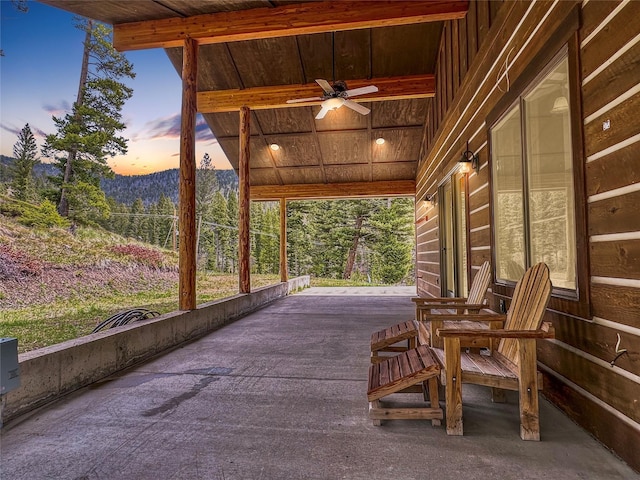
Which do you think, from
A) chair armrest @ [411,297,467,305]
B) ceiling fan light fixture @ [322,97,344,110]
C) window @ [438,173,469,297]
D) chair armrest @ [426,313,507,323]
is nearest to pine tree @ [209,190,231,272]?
window @ [438,173,469,297]

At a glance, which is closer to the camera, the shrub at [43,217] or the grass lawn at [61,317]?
the grass lawn at [61,317]

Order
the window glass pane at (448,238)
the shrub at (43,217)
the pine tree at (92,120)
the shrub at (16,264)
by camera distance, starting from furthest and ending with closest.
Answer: the pine tree at (92,120)
the shrub at (43,217)
the shrub at (16,264)
the window glass pane at (448,238)

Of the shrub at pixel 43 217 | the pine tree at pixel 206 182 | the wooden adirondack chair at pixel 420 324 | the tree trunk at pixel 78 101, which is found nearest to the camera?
the wooden adirondack chair at pixel 420 324

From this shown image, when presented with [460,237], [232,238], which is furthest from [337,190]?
[232,238]

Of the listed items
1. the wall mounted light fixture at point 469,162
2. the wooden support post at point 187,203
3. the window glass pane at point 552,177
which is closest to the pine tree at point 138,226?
the wooden support post at point 187,203

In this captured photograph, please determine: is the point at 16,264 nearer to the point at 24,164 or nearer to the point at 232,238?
the point at 24,164

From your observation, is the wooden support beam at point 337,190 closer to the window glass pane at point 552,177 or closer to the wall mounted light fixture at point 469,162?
the wall mounted light fixture at point 469,162

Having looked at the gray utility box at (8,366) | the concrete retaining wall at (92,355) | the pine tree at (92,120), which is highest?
the pine tree at (92,120)

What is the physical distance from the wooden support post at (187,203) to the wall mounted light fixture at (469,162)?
133 inches

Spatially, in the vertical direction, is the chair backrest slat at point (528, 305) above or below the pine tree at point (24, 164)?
below

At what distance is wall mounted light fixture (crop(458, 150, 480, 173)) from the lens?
12.4ft

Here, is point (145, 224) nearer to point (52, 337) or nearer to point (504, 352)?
point (52, 337)

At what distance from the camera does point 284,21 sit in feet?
15.2

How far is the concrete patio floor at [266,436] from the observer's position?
1596 mm
